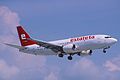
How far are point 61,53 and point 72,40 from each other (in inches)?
278

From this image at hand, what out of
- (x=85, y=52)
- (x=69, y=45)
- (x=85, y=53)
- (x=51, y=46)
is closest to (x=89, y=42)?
(x=69, y=45)

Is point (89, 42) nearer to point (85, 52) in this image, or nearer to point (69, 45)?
point (69, 45)

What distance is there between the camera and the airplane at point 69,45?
520 feet

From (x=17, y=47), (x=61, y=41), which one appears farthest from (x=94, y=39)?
(x=17, y=47)

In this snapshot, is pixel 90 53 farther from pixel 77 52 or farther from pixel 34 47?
pixel 34 47

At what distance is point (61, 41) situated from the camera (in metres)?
170

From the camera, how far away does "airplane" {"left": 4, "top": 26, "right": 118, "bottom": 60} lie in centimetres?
15850

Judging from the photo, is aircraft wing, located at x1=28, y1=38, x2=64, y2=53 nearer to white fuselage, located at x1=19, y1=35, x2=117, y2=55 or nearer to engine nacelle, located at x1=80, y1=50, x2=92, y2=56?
white fuselage, located at x1=19, y1=35, x2=117, y2=55

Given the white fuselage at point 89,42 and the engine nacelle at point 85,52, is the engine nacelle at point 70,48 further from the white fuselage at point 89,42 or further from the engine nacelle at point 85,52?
the engine nacelle at point 85,52

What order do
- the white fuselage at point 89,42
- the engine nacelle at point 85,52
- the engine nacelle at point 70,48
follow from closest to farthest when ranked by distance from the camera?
the white fuselage at point 89,42 → the engine nacelle at point 70,48 → the engine nacelle at point 85,52

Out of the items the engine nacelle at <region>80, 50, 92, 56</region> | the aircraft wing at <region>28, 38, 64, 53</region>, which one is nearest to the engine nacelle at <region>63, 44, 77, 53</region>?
the aircraft wing at <region>28, 38, 64, 53</region>

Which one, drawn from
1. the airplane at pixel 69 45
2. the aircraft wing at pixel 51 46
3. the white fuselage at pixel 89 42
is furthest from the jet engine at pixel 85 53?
the aircraft wing at pixel 51 46

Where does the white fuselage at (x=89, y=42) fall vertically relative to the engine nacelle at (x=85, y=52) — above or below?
above

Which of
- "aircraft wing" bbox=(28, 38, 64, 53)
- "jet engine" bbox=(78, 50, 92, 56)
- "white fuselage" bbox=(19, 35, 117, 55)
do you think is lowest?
"jet engine" bbox=(78, 50, 92, 56)
